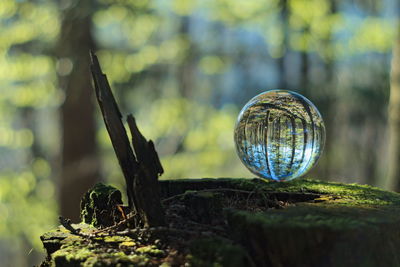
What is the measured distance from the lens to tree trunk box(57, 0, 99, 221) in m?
7.35

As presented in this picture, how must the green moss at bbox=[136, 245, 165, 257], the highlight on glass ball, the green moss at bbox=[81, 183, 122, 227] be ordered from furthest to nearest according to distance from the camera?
the highlight on glass ball < the green moss at bbox=[81, 183, 122, 227] < the green moss at bbox=[136, 245, 165, 257]

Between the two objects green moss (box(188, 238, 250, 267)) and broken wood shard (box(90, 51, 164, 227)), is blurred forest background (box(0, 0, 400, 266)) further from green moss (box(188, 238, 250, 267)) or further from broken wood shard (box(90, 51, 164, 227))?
green moss (box(188, 238, 250, 267))

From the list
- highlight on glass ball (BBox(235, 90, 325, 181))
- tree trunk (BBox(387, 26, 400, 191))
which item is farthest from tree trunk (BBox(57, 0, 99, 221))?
highlight on glass ball (BBox(235, 90, 325, 181))

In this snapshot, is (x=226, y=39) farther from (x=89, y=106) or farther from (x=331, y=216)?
(x=331, y=216)

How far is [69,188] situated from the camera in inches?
304

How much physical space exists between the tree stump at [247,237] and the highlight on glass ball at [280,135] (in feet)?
1.00

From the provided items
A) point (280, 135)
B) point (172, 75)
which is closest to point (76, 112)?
point (172, 75)

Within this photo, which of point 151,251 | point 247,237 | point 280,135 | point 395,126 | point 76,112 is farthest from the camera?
point 76,112

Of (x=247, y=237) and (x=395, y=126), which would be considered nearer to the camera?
(x=247, y=237)

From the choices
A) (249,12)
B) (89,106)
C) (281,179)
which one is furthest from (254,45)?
(281,179)

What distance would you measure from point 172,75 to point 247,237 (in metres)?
9.31

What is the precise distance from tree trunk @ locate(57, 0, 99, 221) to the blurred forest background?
0.06 feet

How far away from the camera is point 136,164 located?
6.27 feet

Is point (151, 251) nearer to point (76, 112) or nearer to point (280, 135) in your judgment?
point (280, 135)
